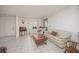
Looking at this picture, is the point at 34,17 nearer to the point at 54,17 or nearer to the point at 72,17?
the point at 54,17

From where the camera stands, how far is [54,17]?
162 inches

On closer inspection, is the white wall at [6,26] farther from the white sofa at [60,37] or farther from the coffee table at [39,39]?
the white sofa at [60,37]

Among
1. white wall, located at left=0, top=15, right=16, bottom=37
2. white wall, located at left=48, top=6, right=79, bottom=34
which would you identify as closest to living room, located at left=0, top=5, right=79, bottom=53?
white wall, located at left=48, top=6, right=79, bottom=34

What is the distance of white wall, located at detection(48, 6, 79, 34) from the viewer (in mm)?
3574

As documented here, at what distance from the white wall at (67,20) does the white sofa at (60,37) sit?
196 millimetres

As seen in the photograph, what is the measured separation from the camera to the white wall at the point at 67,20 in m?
3.57

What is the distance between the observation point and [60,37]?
13.2 ft

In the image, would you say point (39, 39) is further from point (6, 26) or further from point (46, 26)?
point (6, 26)

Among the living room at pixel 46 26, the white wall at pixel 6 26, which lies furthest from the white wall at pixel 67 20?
the white wall at pixel 6 26

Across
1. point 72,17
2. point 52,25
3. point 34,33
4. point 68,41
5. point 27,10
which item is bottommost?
point 68,41
